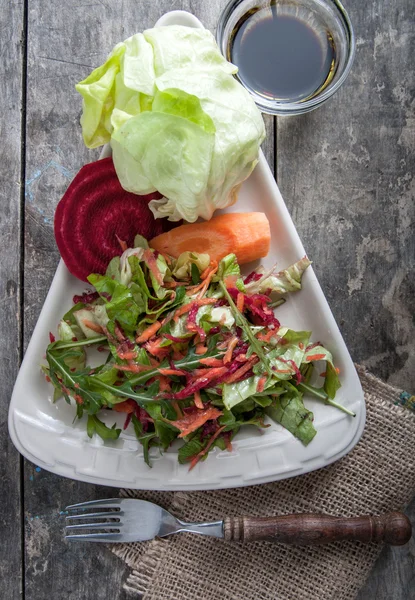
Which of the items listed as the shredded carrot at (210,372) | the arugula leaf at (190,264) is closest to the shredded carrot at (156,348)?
the shredded carrot at (210,372)

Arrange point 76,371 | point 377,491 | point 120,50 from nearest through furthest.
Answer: point 120,50 → point 76,371 → point 377,491

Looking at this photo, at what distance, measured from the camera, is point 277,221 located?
6.84 feet

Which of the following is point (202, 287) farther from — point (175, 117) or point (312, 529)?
point (312, 529)

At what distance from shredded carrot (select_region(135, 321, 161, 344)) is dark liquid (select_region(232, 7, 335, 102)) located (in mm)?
866

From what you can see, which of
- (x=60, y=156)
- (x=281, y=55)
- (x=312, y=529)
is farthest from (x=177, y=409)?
(x=281, y=55)

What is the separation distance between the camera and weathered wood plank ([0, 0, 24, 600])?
7.36ft

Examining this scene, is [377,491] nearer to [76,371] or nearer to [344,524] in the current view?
[344,524]

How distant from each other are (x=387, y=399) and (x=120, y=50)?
55.7 inches

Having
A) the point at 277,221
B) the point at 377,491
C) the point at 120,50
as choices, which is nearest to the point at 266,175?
the point at 277,221

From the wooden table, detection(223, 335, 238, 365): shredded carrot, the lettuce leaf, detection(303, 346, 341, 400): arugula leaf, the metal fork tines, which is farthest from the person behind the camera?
the wooden table

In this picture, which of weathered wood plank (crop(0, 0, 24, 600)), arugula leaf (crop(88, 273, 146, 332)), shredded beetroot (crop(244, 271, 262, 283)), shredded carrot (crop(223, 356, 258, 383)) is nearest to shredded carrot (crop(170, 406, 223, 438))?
shredded carrot (crop(223, 356, 258, 383))

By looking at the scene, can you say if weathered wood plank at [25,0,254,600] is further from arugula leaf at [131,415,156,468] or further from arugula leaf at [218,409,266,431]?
arugula leaf at [218,409,266,431]

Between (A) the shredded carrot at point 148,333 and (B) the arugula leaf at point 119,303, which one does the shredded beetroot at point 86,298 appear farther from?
(A) the shredded carrot at point 148,333

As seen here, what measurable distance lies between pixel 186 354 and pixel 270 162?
760 millimetres
